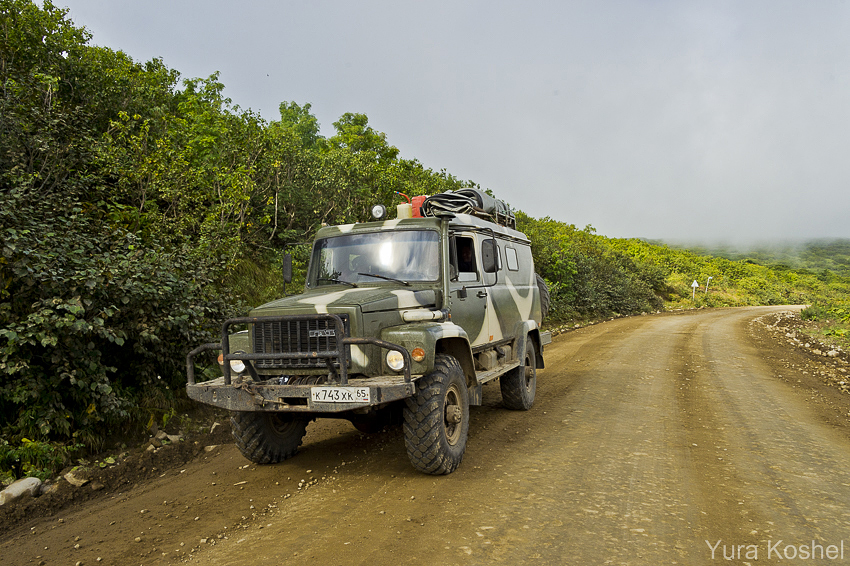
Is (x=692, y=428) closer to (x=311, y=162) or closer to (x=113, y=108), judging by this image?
(x=311, y=162)

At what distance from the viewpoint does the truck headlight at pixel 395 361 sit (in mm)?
4500

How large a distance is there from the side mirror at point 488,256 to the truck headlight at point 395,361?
1998mm

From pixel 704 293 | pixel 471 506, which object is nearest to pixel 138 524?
pixel 471 506

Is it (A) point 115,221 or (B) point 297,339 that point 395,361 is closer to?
(B) point 297,339

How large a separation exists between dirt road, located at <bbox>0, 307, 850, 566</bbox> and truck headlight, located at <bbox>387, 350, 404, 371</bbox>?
0.99 meters

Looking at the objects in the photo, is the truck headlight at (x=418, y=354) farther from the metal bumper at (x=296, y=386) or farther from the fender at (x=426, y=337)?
the metal bumper at (x=296, y=386)

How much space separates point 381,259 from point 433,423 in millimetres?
1876

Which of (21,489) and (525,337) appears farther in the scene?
(525,337)

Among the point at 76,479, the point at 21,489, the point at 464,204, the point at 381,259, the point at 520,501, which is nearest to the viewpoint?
the point at 520,501

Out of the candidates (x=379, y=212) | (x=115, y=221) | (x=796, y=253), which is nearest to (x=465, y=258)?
(x=379, y=212)

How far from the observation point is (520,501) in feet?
13.7

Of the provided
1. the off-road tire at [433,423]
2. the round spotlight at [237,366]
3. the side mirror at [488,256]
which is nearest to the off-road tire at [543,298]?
the side mirror at [488,256]

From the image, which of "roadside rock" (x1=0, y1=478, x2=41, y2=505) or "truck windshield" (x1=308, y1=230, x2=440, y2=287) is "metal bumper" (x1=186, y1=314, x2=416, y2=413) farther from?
"roadside rock" (x1=0, y1=478, x2=41, y2=505)

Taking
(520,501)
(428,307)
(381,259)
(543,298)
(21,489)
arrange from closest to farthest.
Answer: (520,501)
(21,489)
(428,307)
(381,259)
(543,298)
